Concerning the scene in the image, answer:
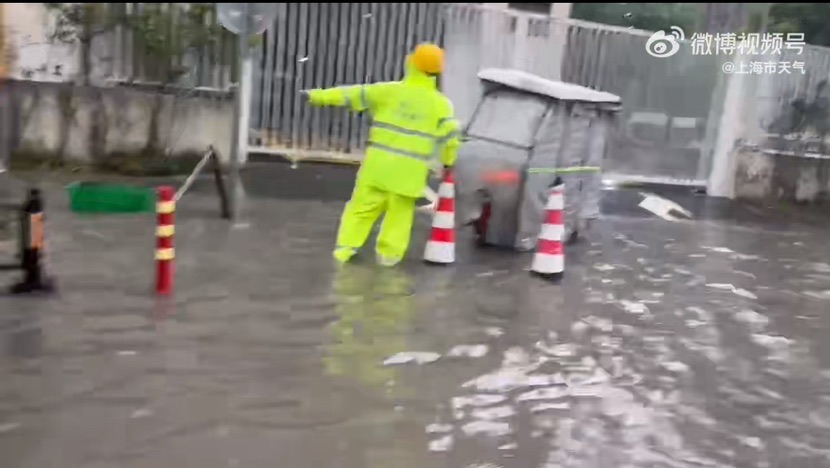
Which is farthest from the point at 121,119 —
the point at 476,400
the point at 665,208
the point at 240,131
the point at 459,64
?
the point at 476,400

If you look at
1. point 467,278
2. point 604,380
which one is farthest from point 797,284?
point 604,380

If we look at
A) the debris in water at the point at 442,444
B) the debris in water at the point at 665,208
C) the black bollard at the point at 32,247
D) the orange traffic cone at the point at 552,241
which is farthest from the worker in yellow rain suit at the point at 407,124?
the debris in water at the point at 665,208

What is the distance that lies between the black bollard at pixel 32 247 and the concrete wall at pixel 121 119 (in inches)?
145

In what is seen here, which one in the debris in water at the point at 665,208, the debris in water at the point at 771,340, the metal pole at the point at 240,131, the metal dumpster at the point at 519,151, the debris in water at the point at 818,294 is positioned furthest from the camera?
the debris in water at the point at 665,208

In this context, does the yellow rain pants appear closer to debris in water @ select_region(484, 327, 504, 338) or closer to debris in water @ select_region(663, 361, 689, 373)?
debris in water @ select_region(484, 327, 504, 338)

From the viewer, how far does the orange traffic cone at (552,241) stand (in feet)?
20.5

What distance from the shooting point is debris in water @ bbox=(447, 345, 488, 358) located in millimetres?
4625

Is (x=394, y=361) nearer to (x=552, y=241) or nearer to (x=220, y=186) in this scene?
(x=552, y=241)

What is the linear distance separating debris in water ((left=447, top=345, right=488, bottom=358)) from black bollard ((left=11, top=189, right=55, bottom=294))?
2.34 meters

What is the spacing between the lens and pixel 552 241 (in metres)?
6.28

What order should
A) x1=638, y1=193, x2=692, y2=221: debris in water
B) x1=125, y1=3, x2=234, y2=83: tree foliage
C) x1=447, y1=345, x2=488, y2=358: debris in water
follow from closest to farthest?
x1=447, y1=345, x2=488, y2=358: debris in water
x1=125, y1=3, x2=234, y2=83: tree foliage
x1=638, y1=193, x2=692, y2=221: debris in water

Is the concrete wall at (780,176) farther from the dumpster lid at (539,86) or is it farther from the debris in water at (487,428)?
the debris in water at (487,428)

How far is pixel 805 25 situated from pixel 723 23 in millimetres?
2007

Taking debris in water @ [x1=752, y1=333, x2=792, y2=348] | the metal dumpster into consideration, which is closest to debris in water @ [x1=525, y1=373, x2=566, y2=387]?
debris in water @ [x1=752, y1=333, x2=792, y2=348]
